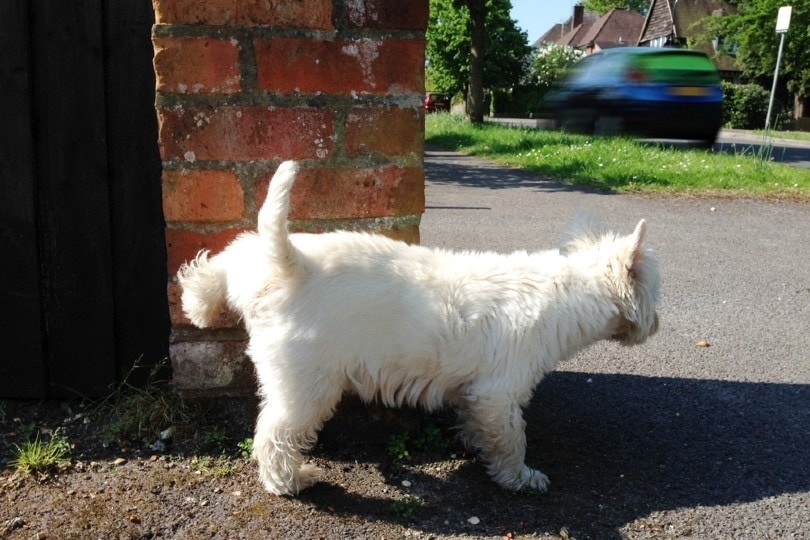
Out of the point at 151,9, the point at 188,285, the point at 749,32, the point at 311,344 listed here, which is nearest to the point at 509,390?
the point at 311,344

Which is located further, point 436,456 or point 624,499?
point 436,456

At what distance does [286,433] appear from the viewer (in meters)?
2.53

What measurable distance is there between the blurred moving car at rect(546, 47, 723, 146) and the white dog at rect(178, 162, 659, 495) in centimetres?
1343

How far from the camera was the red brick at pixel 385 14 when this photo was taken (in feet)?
8.87

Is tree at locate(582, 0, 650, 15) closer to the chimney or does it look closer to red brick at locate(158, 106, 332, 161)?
the chimney

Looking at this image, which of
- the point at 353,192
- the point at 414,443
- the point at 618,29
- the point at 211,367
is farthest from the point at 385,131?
the point at 618,29

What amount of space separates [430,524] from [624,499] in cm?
79

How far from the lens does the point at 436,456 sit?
2992 mm

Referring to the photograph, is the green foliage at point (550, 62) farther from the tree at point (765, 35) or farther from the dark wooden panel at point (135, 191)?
the dark wooden panel at point (135, 191)

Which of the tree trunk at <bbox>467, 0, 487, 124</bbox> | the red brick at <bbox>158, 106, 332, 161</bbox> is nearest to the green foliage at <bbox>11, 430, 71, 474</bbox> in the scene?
the red brick at <bbox>158, 106, 332, 161</bbox>

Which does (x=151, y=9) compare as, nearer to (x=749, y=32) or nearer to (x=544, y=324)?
(x=544, y=324)

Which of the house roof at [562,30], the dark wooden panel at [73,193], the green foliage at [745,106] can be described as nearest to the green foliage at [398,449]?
the dark wooden panel at [73,193]

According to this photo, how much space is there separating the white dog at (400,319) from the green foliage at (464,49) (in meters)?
41.6

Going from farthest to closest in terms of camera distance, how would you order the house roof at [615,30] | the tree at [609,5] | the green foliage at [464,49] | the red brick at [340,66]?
the tree at [609,5], the house roof at [615,30], the green foliage at [464,49], the red brick at [340,66]
